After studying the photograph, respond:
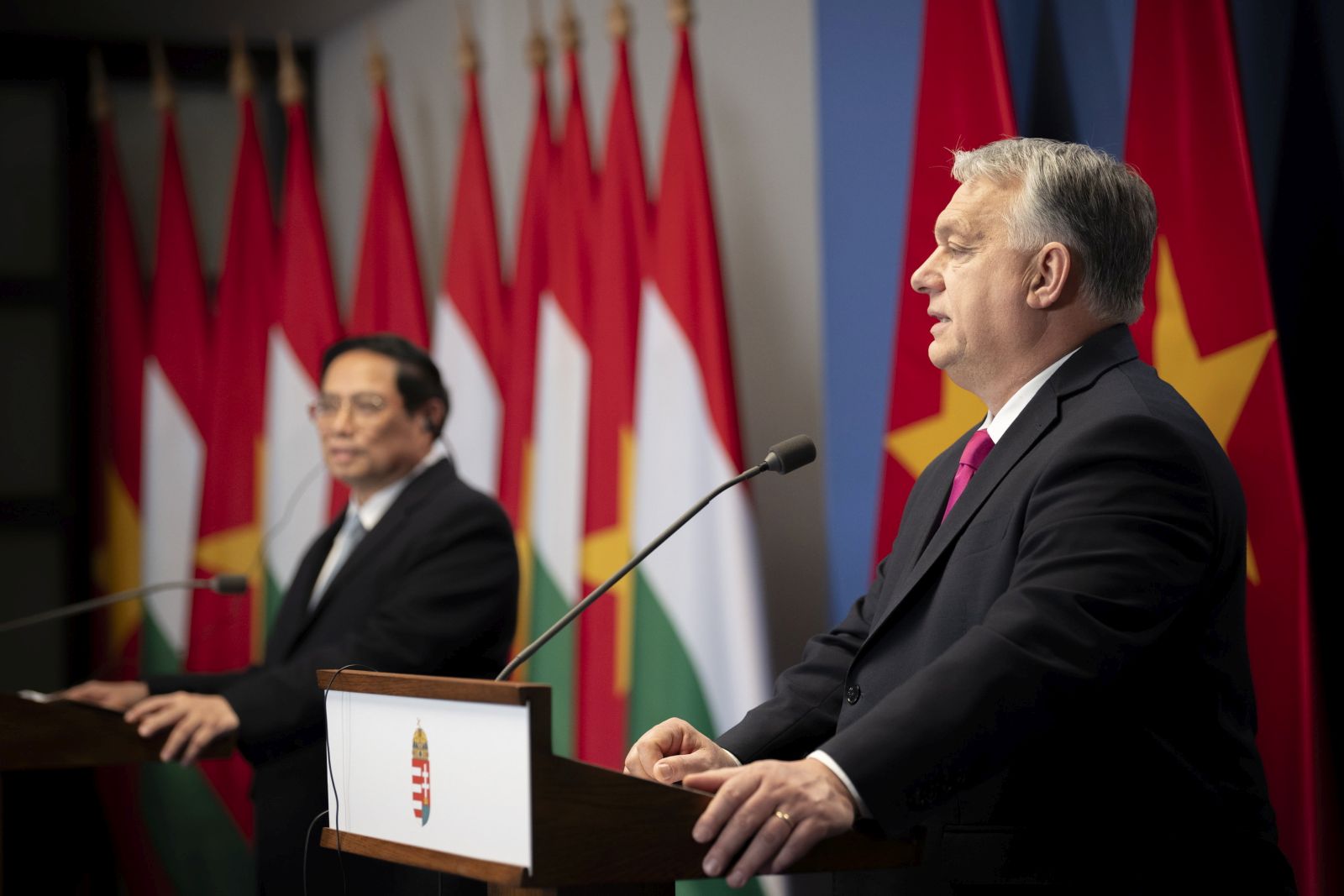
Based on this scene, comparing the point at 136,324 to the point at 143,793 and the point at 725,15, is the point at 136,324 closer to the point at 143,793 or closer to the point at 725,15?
the point at 143,793

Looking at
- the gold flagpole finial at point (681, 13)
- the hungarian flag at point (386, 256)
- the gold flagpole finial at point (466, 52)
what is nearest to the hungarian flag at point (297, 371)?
the hungarian flag at point (386, 256)

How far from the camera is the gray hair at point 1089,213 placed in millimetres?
1835

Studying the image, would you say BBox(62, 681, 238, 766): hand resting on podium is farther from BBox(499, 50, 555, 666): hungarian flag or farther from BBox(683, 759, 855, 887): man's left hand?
BBox(683, 759, 855, 887): man's left hand

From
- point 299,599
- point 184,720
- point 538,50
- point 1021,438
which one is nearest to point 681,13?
point 538,50

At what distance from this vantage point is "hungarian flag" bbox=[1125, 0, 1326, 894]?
233cm

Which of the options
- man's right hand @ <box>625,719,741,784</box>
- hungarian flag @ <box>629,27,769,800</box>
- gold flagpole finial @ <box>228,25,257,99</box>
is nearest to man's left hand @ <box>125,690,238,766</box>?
hungarian flag @ <box>629,27,769,800</box>

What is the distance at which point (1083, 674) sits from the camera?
149 centimetres

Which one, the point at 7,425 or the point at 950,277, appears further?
the point at 7,425

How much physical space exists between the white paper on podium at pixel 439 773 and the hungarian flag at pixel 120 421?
429cm

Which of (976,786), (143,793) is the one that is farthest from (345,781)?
(143,793)

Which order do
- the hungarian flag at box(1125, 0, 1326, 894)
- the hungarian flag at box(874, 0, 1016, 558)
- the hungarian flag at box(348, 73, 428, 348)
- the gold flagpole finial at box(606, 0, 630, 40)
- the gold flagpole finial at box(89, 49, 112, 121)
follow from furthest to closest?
the gold flagpole finial at box(89, 49, 112, 121) → the hungarian flag at box(348, 73, 428, 348) → the gold flagpole finial at box(606, 0, 630, 40) → the hungarian flag at box(874, 0, 1016, 558) → the hungarian flag at box(1125, 0, 1326, 894)

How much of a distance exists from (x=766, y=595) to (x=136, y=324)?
2.94 metres

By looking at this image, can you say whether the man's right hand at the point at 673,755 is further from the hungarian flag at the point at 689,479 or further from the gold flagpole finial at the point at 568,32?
the gold flagpole finial at the point at 568,32

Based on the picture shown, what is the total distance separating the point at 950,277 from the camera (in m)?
1.91
